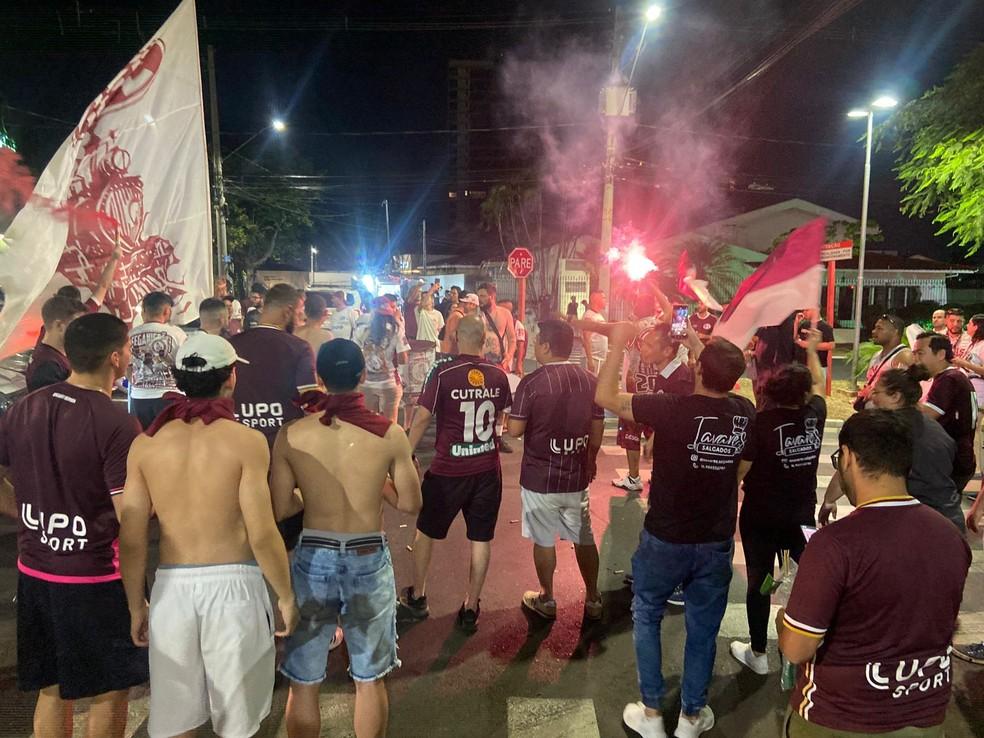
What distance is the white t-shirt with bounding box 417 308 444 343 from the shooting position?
440 inches

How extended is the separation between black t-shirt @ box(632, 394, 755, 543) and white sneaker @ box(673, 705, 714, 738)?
94cm

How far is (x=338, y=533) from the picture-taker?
2754 millimetres

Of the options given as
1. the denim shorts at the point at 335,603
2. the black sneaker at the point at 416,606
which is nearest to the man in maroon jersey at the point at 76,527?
the denim shorts at the point at 335,603

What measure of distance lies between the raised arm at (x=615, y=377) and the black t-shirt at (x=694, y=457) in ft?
0.21

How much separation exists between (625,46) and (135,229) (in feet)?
36.7

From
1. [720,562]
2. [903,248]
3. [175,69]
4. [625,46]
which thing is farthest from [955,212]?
[903,248]

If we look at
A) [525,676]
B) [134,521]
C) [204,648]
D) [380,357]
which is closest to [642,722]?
[525,676]

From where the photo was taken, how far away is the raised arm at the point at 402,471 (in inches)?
111

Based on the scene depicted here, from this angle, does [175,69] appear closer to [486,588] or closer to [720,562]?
[486,588]

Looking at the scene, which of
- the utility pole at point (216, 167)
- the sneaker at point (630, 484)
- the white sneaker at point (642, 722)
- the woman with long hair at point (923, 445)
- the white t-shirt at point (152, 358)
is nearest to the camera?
the white sneaker at point (642, 722)

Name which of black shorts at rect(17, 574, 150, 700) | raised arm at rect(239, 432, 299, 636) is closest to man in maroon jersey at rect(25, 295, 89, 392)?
black shorts at rect(17, 574, 150, 700)

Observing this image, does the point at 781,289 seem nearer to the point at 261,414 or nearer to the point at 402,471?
the point at 402,471

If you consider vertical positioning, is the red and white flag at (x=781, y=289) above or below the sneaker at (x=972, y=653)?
above

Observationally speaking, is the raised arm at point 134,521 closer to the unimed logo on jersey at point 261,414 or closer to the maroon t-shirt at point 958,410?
the unimed logo on jersey at point 261,414
